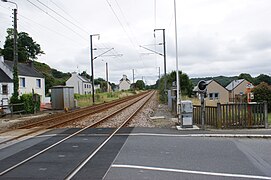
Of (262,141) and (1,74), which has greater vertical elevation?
(1,74)

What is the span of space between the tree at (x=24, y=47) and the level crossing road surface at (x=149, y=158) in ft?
234

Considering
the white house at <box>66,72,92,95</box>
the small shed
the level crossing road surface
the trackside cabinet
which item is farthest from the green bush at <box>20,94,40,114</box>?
the white house at <box>66,72,92,95</box>

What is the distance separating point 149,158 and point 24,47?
81.3 m

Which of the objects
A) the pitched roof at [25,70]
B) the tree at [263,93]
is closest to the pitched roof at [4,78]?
the pitched roof at [25,70]

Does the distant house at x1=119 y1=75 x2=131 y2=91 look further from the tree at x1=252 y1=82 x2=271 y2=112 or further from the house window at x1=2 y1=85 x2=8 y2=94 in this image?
the tree at x1=252 y1=82 x2=271 y2=112

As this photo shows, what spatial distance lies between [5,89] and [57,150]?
32.2 meters

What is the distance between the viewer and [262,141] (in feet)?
35.4

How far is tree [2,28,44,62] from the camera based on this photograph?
78275mm

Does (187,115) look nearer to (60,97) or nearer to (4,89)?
(60,97)

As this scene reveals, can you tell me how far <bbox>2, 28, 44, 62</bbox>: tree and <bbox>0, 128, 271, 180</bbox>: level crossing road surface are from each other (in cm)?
7137

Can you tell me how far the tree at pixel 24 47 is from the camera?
257 feet

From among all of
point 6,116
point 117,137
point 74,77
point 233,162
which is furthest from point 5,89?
point 74,77

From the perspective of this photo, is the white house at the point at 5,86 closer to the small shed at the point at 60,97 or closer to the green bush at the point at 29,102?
the small shed at the point at 60,97

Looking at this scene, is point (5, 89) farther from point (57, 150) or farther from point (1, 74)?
point (57, 150)
